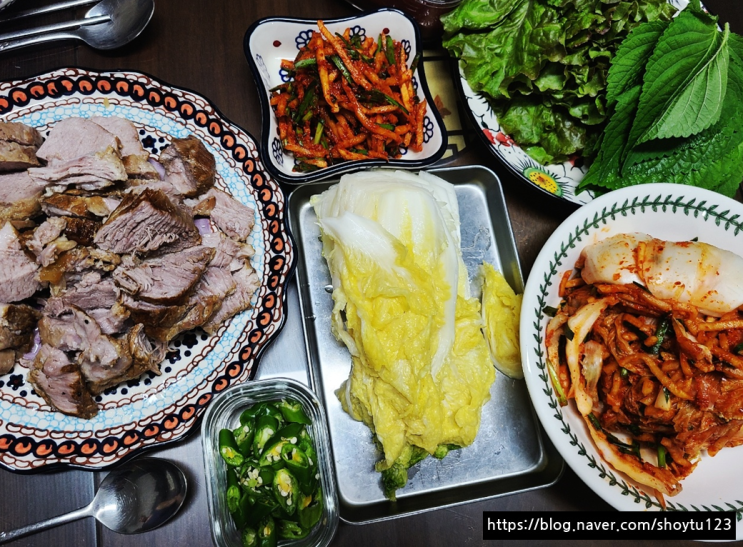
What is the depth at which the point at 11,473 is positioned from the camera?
6.18ft

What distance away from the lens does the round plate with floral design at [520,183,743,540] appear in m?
1.60

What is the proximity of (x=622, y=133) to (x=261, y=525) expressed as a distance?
1.93 m

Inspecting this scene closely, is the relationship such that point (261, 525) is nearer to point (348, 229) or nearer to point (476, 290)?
point (348, 229)

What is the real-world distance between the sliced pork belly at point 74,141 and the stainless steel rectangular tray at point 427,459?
73 centimetres

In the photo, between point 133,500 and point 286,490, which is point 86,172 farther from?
point 286,490

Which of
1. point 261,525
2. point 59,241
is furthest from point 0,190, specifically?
point 261,525

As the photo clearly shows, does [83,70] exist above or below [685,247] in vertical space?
above

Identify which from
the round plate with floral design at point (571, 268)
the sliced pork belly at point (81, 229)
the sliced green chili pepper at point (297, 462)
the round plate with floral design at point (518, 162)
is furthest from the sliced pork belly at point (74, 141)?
the round plate with floral design at point (571, 268)

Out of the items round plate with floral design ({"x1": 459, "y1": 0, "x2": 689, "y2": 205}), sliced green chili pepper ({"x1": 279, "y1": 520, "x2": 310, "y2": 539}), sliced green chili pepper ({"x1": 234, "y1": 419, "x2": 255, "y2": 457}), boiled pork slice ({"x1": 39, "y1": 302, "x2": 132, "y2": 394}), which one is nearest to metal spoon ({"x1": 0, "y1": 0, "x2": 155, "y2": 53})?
boiled pork slice ({"x1": 39, "y1": 302, "x2": 132, "y2": 394})

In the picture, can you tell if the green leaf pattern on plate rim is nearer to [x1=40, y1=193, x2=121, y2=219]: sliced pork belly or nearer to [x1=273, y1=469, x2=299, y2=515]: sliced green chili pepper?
[x1=273, y1=469, x2=299, y2=515]: sliced green chili pepper

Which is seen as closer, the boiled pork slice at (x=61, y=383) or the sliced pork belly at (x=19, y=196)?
the boiled pork slice at (x=61, y=383)

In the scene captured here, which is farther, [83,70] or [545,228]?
[545,228]

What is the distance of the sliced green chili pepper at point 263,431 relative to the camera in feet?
5.85

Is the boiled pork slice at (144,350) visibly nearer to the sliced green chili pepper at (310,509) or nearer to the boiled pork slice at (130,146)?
the boiled pork slice at (130,146)
